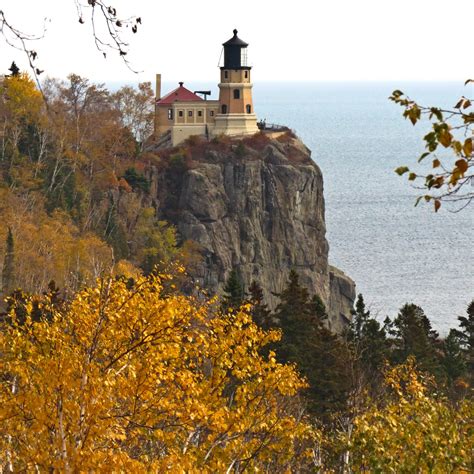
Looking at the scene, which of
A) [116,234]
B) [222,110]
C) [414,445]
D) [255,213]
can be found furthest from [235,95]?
[414,445]

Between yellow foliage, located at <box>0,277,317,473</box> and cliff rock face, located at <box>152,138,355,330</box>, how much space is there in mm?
64211

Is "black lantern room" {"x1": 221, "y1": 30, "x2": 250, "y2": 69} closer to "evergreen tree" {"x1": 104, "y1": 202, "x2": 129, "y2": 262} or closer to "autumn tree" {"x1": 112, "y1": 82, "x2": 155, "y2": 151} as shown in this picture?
"autumn tree" {"x1": 112, "y1": 82, "x2": 155, "y2": 151}

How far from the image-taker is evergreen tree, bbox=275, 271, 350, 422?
1762 inches

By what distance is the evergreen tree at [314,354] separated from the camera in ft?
147

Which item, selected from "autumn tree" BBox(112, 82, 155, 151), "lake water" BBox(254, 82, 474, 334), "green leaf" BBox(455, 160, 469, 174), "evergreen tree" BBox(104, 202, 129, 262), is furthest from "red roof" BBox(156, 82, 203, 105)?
"green leaf" BBox(455, 160, 469, 174)

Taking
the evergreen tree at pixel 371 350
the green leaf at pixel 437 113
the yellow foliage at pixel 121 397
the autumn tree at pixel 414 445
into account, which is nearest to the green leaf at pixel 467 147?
the green leaf at pixel 437 113

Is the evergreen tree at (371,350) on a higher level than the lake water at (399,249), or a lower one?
higher

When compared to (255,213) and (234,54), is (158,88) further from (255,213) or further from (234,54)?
(255,213)

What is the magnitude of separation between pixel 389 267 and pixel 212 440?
4173 inches

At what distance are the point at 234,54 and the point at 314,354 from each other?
53462mm

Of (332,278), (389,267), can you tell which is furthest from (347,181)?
(332,278)

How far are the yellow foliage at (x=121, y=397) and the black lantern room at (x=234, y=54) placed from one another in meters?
73.9

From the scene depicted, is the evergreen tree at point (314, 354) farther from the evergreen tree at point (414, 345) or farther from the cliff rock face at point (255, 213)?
the cliff rock face at point (255, 213)

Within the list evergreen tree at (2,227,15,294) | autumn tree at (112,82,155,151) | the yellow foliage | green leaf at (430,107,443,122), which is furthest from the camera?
autumn tree at (112,82,155,151)
